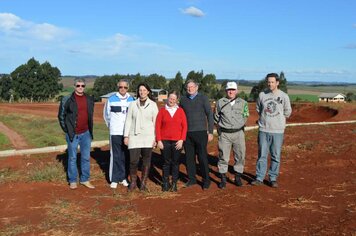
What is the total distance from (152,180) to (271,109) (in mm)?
2432

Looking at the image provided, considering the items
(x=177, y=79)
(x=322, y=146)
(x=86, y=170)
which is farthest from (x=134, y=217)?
(x=177, y=79)

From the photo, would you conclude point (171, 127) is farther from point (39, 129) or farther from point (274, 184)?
point (39, 129)

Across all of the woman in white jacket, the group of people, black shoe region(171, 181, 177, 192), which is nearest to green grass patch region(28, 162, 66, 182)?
the group of people

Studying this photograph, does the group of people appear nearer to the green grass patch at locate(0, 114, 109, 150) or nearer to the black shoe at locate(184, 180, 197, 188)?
the black shoe at locate(184, 180, 197, 188)

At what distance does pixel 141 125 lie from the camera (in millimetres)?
6402

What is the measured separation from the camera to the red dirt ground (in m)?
4.88

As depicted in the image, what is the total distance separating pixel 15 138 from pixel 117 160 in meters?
13.9

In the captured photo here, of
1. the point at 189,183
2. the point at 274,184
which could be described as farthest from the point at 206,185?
the point at 274,184

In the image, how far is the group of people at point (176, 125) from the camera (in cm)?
639

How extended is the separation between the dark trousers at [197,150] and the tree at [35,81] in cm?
5955

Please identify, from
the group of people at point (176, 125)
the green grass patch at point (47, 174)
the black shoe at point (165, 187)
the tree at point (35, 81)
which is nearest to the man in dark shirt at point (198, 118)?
the group of people at point (176, 125)

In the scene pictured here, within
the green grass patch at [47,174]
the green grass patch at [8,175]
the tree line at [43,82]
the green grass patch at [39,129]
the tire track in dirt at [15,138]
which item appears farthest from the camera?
the tree line at [43,82]

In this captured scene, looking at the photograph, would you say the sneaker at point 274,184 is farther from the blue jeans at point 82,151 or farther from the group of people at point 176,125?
the blue jeans at point 82,151

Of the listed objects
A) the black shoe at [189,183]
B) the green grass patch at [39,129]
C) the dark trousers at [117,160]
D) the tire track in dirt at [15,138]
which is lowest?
the tire track in dirt at [15,138]
